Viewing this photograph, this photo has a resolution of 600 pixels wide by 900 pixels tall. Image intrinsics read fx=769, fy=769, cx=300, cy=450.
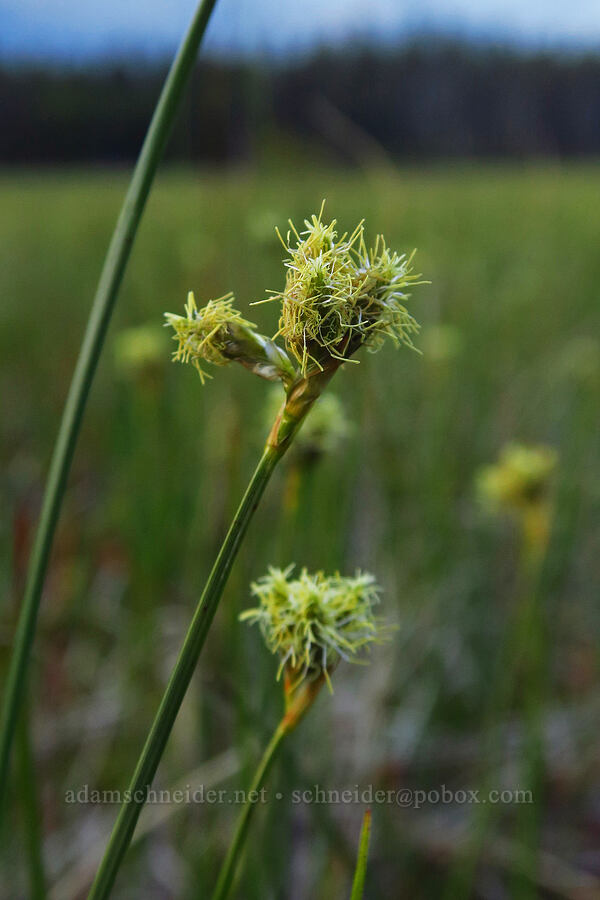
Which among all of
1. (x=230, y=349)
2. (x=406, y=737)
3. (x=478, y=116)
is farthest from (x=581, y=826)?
(x=478, y=116)

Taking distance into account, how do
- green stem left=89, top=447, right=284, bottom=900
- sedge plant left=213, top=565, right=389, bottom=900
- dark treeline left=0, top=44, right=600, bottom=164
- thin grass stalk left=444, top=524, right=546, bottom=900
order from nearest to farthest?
green stem left=89, top=447, right=284, bottom=900 < sedge plant left=213, top=565, right=389, bottom=900 < thin grass stalk left=444, top=524, right=546, bottom=900 < dark treeline left=0, top=44, right=600, bottom=164

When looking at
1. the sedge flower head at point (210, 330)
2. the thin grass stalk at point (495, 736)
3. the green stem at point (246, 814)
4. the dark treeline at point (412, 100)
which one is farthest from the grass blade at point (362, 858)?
the dark treeline at point (412, 100)

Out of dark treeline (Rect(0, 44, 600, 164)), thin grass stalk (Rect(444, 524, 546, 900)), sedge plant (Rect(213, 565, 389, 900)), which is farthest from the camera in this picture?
dark treeline (Rect(0, 44, 600, 164))

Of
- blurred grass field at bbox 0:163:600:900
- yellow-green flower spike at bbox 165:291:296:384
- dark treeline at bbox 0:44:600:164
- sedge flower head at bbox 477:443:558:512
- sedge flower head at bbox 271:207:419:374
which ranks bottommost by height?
blurred grass field at bbox 0:163:600:900

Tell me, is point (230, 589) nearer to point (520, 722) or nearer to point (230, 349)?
point (230, 349)

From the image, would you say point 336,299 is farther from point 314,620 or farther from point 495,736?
point 495,736

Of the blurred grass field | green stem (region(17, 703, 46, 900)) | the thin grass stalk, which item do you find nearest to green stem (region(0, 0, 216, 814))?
green stem (region(17, 703, 46, 900))

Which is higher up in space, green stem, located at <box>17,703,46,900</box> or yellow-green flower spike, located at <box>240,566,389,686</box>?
yellow-green flower spike, located at <box>240,566,389,686</box>

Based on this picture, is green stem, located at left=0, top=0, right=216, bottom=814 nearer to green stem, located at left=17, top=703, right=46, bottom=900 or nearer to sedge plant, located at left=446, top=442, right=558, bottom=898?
green stem, located at left=17, top=703, right=46, bottom=900

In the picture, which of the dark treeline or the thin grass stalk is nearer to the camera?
the thin grass stalk
